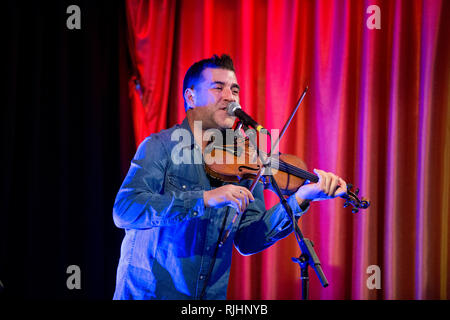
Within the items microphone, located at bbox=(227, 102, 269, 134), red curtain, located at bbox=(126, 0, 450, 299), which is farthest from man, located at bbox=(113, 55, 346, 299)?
red curtain, located at bbox=(126, 0, 450, 299)

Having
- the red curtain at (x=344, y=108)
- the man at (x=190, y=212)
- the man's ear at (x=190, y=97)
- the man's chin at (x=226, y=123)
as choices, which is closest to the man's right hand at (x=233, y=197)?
the man at (x=190, y=212)

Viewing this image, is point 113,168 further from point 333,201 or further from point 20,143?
point 333,201

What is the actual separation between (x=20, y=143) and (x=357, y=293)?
2.35m

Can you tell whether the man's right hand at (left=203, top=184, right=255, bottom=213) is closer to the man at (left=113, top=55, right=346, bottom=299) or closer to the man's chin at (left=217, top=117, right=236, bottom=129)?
the man at (left=113, top=55, right=346, bottom=299)

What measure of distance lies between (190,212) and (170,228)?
0.78ft

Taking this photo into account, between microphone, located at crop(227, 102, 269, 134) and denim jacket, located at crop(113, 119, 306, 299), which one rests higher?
microphone, located at crop(227, 102, 269, 134)

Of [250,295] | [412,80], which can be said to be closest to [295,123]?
[412,80]

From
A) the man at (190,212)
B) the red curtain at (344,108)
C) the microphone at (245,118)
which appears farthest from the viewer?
the red curtain at (344,108)

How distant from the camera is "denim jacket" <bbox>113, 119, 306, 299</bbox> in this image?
155 cm

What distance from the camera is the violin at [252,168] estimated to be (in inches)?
65.7

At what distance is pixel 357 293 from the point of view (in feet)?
8.43

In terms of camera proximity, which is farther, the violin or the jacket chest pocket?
the jacket chest pocket

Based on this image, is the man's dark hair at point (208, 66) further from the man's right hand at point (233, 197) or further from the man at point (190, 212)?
the man's right hand at point (233, 197)

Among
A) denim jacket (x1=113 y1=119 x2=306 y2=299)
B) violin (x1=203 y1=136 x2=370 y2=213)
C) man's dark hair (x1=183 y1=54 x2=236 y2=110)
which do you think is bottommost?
denim jacket (x1=113 y1=119 x2=306 y2=299)
